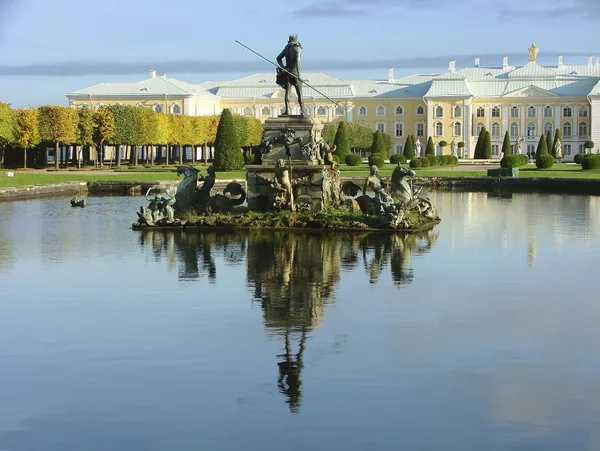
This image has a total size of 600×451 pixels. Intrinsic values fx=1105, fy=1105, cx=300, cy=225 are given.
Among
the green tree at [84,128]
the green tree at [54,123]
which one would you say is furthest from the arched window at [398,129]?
the green tree at [54,123]

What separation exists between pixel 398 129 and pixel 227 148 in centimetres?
5001

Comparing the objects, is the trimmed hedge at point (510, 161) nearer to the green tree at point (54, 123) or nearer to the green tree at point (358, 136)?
the green tree at point (54, 123)

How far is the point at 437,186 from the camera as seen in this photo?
34062 millimetres

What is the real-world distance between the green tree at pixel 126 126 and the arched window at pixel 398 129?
3909 centimetres

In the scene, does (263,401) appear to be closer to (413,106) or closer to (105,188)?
(105,188)

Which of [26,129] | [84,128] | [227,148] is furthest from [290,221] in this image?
[84,128]

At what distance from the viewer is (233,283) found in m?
11.9

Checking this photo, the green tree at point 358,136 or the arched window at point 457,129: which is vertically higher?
the arched window at point 457,129

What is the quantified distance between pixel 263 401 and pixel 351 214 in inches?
429

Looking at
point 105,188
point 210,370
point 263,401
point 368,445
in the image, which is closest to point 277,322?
point 210,370

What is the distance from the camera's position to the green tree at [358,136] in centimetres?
6896

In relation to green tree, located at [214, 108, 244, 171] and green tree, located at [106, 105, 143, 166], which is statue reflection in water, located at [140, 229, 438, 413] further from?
green tree, located at [106, 105, 143, 166]

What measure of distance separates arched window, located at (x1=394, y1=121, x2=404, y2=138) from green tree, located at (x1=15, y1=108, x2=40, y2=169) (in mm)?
46235

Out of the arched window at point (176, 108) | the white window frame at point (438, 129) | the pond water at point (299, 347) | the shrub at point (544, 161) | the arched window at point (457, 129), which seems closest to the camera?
the pond water at point (299, 347)
